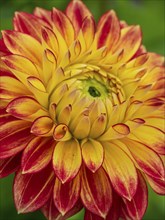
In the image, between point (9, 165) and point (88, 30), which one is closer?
point (9, 165)

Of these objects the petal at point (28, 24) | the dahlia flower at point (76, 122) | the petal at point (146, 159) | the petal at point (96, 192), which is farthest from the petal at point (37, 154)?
the petal at point (28, 24)

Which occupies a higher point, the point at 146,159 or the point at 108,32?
the point at 108,32

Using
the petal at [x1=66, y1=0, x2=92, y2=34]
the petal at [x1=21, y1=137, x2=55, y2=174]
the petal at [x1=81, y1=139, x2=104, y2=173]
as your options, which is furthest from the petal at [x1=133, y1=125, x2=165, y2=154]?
the petal at [x1=66, y1=0, x2=92, y2=34]

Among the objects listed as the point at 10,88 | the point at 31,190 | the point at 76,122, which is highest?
the point at 10,88

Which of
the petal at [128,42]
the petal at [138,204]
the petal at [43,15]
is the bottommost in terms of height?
the petal at [138,204]

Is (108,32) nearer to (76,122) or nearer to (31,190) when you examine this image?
(76,122)

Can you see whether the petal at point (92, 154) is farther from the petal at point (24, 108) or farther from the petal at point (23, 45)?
the petal at point (23, 45)

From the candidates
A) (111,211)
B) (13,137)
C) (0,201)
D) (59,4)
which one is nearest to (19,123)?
(13,137)

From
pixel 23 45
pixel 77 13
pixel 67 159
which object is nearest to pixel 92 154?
pixel 67 159
